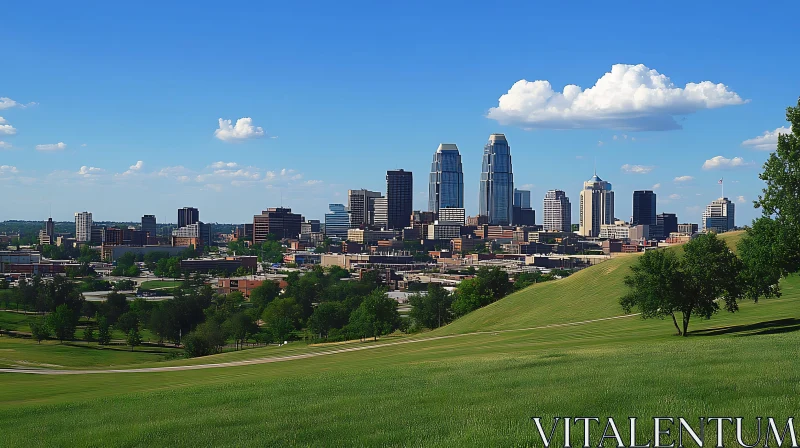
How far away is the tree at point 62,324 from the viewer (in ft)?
390

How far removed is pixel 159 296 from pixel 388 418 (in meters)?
177

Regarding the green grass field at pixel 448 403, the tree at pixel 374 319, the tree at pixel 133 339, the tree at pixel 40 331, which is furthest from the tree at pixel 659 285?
the tree at pixel 40 331

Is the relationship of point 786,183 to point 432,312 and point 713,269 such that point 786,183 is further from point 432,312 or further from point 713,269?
point 432,312

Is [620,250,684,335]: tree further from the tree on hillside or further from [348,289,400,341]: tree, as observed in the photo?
[348,289,400,341]: tree

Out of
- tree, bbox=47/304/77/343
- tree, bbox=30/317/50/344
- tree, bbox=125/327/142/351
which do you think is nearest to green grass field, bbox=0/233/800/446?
tree, bbox=125/327/142/351

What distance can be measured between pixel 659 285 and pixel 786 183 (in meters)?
9.19

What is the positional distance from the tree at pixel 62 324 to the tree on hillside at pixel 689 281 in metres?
101

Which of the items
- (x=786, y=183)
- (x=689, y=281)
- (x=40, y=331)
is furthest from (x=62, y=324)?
(x=786, y=183)

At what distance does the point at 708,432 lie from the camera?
40.4 ft

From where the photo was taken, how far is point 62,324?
4722 inches

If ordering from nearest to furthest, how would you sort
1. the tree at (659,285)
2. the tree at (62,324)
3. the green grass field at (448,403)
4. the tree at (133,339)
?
the green grass field at (448,403)
the tree at (659,285)
the tree at (133,339)
the tree at (62,324)

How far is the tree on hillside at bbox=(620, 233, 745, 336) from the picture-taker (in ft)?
148

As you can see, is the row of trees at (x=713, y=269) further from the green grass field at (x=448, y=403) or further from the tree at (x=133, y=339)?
the tree at (x=133, y=339)

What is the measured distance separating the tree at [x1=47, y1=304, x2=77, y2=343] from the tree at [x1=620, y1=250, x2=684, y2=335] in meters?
100
